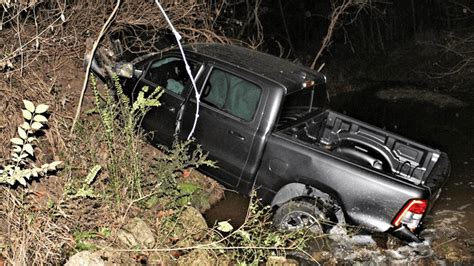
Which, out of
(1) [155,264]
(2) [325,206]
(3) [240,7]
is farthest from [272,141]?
(3) [240,7]

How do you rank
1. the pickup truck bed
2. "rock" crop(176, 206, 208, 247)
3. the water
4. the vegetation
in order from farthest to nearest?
the water < the pickup truck bed < "rock" crop(176, 206, 208, 247) < the vegetation

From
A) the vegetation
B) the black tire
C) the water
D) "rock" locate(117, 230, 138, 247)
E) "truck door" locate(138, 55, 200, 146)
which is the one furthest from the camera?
"truck door" locate(138, 55, 200, 146)

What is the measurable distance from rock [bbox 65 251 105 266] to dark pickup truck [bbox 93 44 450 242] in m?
2.01

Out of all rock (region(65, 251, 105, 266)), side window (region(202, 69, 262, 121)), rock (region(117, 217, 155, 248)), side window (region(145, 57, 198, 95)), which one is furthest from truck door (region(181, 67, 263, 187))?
rock (region(65, 251, 105, 266))

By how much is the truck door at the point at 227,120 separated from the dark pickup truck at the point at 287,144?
0.04ft

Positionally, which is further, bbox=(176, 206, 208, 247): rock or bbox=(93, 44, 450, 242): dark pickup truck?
bbox=(93, 44, 450, 242): dark pickup truck

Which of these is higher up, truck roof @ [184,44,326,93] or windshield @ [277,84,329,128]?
truck roof @ [184,44,326,93]

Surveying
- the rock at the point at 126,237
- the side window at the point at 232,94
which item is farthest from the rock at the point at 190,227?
the side window at the point at 232,94

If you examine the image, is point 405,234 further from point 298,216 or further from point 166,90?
point 166,90

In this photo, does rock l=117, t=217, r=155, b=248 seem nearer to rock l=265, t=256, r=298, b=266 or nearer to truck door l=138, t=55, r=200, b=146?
rock l=265, t=256, r=298, b=266

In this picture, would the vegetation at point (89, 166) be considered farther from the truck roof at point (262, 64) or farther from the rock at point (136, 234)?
the truck roof at point (262, 64)

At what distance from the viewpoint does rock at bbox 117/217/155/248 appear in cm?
422

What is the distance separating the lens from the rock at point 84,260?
145 inches

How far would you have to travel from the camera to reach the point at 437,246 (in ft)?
17.4
